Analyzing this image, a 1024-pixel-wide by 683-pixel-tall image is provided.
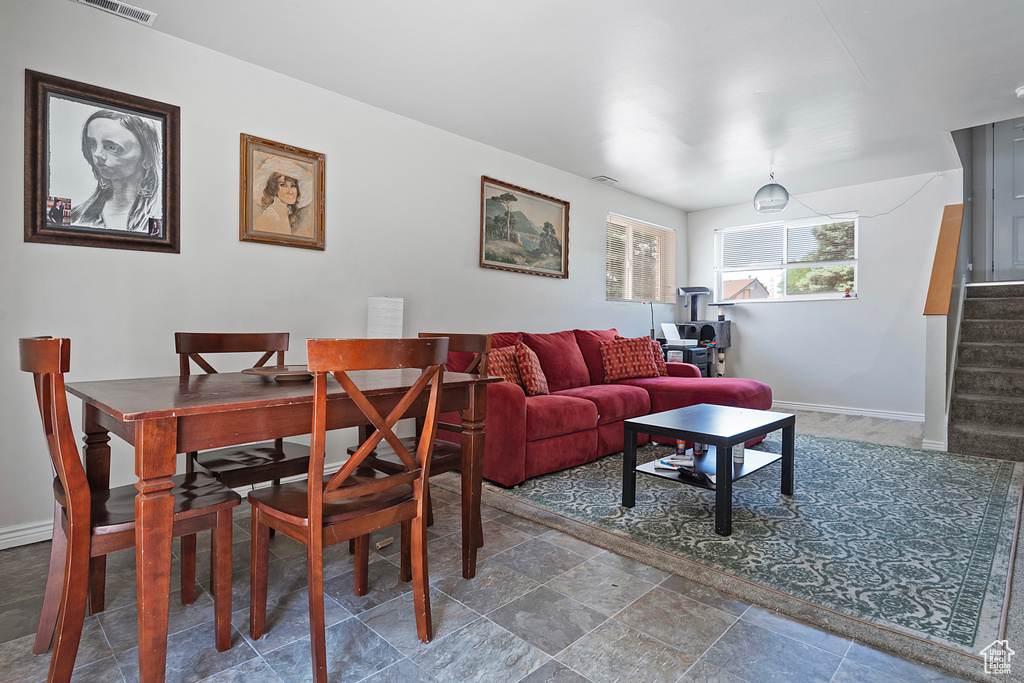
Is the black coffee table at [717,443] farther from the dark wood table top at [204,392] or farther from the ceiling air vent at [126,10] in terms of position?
the ceiling air vent at [126,10]

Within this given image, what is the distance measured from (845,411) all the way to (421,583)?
5796 millimetres

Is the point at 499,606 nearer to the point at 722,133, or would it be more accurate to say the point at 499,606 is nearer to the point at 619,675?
the point at 619,675

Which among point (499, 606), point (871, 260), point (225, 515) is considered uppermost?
point (871, 260)

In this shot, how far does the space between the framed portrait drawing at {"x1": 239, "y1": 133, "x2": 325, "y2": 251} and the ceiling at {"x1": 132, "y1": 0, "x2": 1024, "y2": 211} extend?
0.51 metres

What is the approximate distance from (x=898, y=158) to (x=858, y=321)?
1.76 metres

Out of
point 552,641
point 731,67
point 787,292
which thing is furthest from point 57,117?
point 787,292

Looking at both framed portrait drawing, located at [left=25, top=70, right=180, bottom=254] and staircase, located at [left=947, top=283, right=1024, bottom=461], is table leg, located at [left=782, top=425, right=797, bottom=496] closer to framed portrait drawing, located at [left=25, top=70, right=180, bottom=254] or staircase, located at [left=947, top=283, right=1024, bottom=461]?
staircase, located at [left=947, top=283, right=1024, bottom=461]

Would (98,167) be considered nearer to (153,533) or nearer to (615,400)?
(153,533)

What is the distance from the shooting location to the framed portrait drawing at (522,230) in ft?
15.1

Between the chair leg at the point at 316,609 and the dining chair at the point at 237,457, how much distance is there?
0.65m

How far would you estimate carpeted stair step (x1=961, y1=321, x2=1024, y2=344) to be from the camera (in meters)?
4.68

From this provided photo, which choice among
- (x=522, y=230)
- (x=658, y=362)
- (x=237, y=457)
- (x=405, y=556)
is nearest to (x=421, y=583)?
(x=405, y=556)

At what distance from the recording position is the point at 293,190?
332 cm

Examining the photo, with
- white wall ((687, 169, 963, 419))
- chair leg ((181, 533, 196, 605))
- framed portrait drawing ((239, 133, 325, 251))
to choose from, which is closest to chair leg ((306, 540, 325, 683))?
chair leg ((181, 533, 196, 605))
